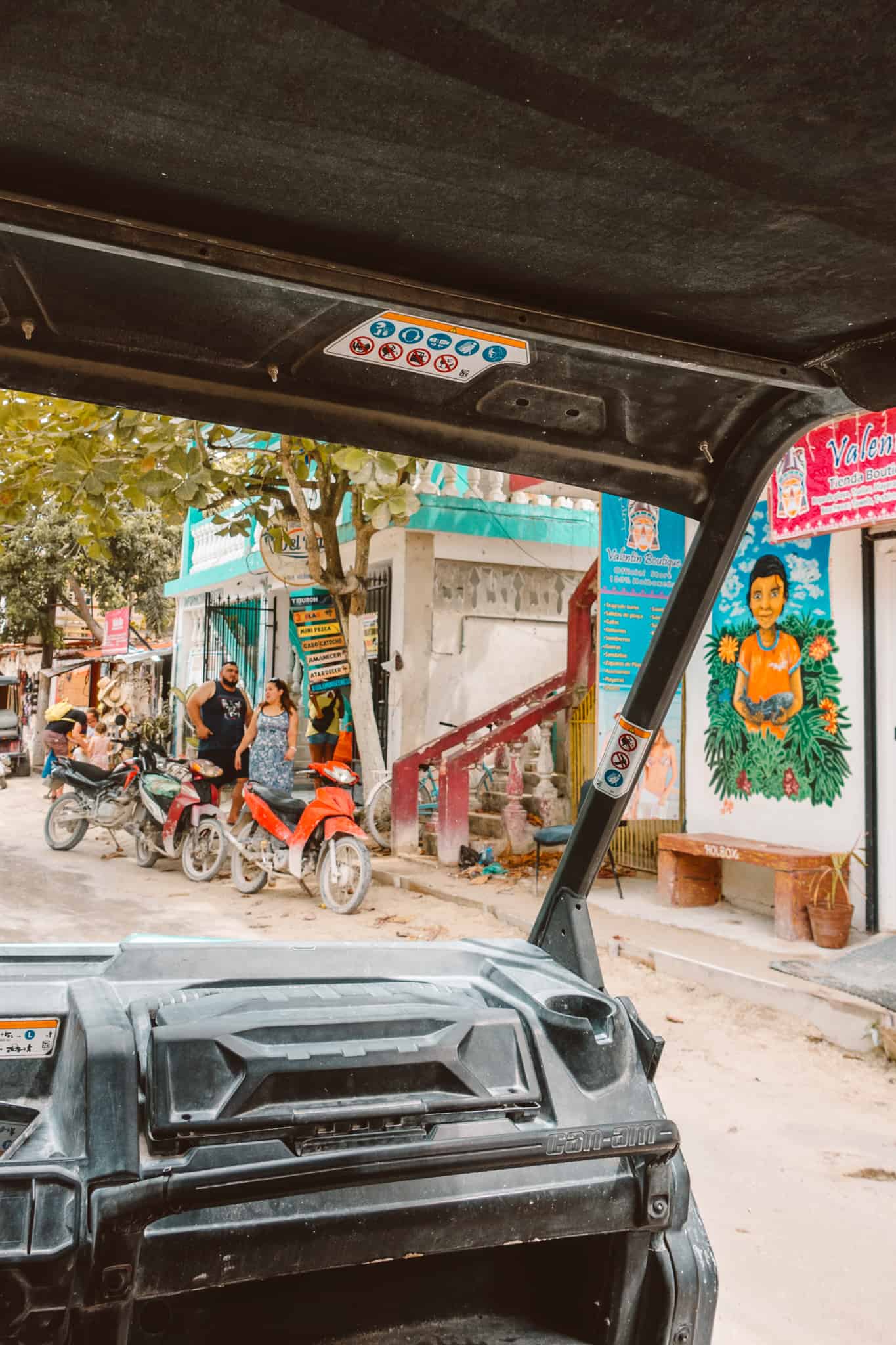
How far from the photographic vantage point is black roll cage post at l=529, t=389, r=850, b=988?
2.42 metres

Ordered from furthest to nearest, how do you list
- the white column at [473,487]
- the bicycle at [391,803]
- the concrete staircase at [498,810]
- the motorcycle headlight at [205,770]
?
the white column at [473,487] < the bicycle at [391,803] < the concrete staircase at [498,810] < the motorcycle headlight at [205,770]

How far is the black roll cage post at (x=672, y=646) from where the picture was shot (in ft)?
7.93

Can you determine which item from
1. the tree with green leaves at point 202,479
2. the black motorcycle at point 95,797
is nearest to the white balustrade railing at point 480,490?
the tree with green leaves at point 202,479

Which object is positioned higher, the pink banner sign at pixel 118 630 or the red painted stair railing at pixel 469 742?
the pink banner sign at pixel 118 630

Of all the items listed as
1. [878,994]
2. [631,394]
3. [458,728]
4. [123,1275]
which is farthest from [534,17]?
[458,728]

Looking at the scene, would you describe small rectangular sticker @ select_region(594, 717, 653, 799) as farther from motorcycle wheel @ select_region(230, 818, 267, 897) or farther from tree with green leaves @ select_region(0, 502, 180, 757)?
tree with green leaves @ select_region(0, 502, 180, 757)

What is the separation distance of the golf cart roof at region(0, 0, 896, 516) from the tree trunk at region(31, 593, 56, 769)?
79.3 feet

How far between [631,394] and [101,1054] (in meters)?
1.64

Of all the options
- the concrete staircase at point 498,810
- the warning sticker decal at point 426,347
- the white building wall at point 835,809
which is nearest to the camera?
the warning sticker decal at point 426,347

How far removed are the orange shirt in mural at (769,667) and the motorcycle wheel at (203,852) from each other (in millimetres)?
4899

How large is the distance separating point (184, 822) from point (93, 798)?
1505mm

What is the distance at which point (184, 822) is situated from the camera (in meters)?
10.7

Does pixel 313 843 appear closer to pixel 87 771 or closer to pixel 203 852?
pixel 203 852

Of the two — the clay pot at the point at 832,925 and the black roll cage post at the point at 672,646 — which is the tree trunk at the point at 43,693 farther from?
the black roll cage post at the point at 672,646
